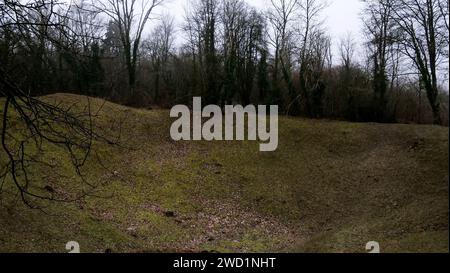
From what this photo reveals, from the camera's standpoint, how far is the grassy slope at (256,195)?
1288 centimetres

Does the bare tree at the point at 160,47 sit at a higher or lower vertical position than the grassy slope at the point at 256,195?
higher

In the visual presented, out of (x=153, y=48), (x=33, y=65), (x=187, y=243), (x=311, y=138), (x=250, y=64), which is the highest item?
(x=153, y=48)

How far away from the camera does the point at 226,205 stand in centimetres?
1841

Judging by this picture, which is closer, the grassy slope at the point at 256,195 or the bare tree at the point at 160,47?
the grassy slope at the point at 256,195

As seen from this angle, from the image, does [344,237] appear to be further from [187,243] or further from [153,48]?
[153,48]

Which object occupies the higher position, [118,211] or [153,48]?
[153,48]

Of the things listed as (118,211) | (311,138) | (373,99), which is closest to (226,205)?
(118,211)

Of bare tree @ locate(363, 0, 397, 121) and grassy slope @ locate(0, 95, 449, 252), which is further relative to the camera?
bare tree @ locate(363, 0, 397, 121)

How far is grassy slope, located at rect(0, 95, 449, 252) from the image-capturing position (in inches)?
507

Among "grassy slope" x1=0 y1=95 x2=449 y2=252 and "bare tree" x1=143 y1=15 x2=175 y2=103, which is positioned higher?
"bare tree" x1=143 y1=15 x2=175 y2=103

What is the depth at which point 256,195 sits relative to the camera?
19.3 m

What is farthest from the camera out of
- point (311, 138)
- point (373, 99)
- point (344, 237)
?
point (373, 99)

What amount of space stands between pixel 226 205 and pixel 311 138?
9351 mm

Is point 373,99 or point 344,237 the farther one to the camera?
point 373,99
